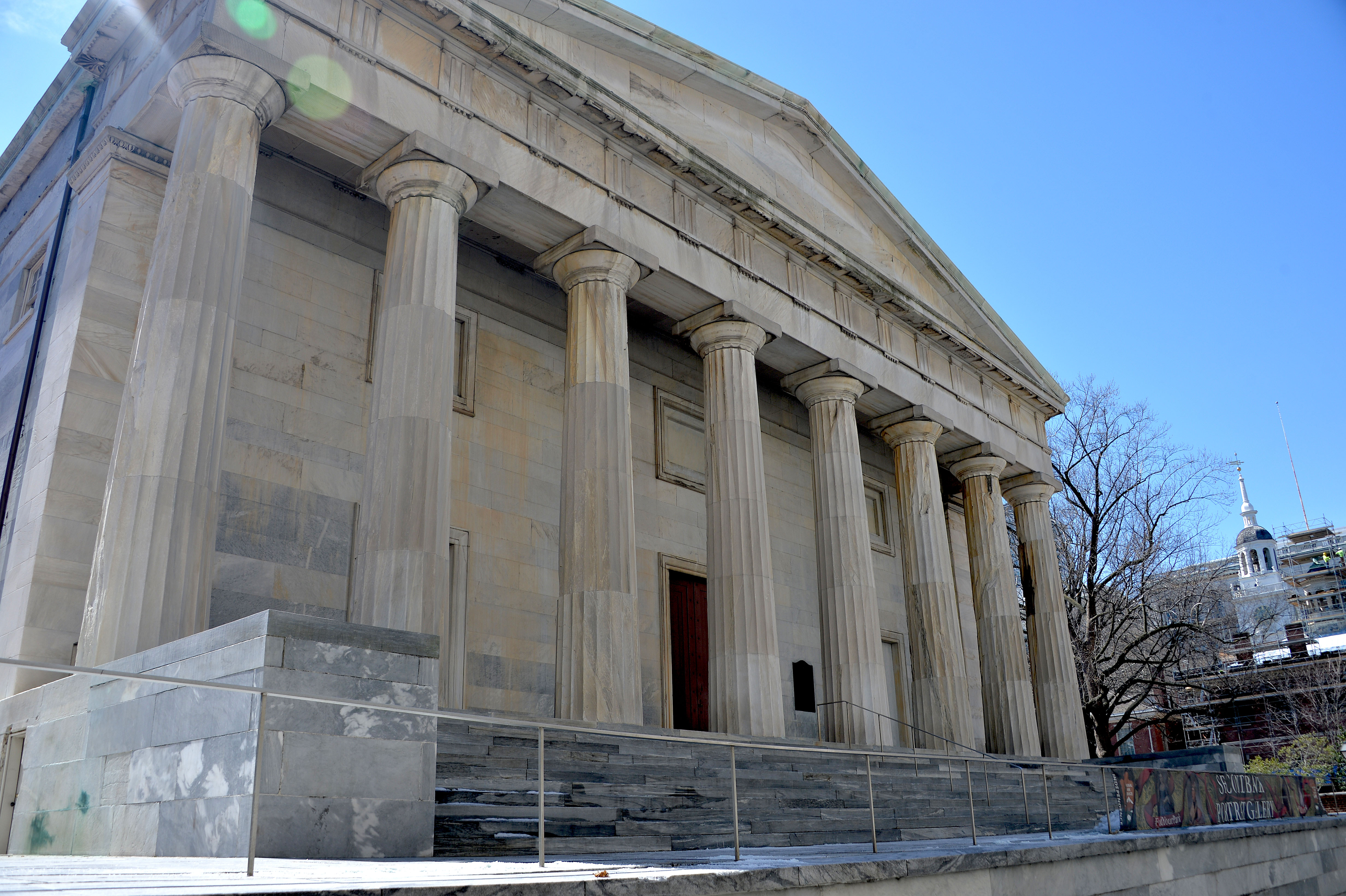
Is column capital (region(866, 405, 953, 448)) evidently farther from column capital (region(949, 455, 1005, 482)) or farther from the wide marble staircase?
the wide marble staircase

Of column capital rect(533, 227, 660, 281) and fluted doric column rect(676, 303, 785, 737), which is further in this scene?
fluted doric column rect(676, 303, 785, 737)

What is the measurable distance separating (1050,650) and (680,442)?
12347 millimetres

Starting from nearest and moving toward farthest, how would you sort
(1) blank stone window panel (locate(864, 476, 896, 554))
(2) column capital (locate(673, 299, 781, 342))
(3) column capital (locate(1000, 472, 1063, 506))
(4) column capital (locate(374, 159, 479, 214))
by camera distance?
1. (4) column capital (locate(374, 159, 479, 214))
2. (2) column capital (locate(673, 299, 781, 342))
3. (1) blank stone window panel (locate(864, 476, 896, 554))
4. (3) column capital (locate(1000, 472, 1063, 506))

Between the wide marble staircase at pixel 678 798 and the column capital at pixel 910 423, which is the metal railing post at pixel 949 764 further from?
the column capital at pixel 910 423

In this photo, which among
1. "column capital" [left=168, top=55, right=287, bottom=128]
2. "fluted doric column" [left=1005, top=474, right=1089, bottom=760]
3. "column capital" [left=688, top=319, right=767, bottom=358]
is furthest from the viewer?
"fluted doric column" [left=1005, top=474, right=1089, bottom=760]

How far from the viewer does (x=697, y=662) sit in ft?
70.7

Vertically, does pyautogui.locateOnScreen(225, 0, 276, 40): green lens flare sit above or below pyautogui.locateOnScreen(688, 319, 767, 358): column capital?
above

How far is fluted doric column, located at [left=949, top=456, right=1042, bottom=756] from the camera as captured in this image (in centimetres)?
2495

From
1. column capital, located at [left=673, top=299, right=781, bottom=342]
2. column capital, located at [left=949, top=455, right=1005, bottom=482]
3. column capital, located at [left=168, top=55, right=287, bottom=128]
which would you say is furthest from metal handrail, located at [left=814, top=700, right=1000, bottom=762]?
column capital, located at [left=168, top=55, right=287, bottom=128]

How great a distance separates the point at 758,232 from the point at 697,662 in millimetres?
9330

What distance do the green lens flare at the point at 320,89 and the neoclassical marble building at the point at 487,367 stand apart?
0.06 meters

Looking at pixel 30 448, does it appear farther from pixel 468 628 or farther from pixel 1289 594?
pixel 1289 594

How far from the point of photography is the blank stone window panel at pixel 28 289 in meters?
16.2

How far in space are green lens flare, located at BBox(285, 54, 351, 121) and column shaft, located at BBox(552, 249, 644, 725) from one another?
4.71 meters
